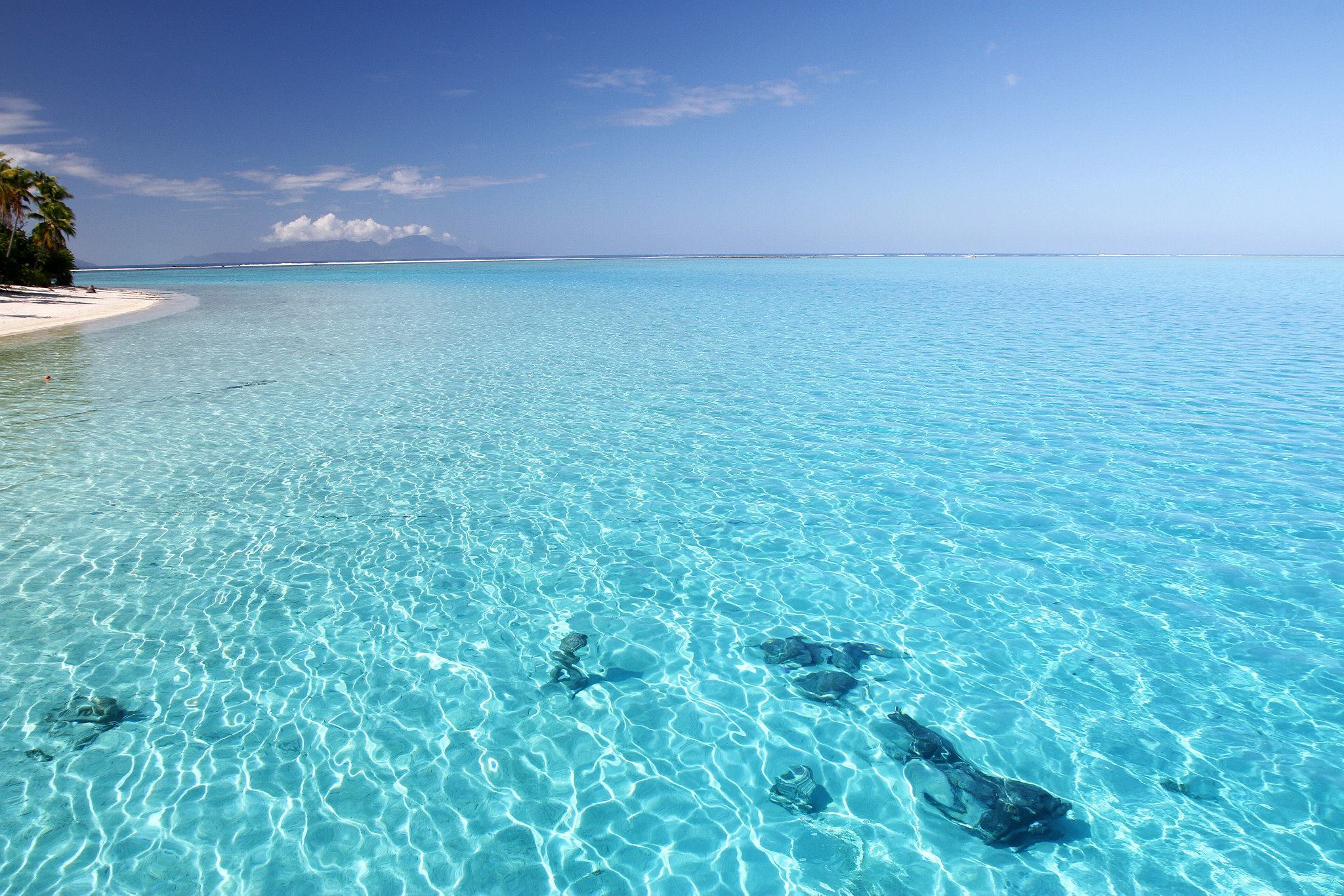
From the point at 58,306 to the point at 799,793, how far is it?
4800 centimetres

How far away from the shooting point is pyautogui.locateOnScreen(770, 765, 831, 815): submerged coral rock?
4.80m

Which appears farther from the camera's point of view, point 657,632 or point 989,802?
point 657,632

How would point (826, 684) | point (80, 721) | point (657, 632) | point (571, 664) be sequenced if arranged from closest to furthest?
point (80, 721) → point (826, 684) → point (571, 664) → point (657, 632)

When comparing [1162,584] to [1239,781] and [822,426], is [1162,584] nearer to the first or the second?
[1239,781]

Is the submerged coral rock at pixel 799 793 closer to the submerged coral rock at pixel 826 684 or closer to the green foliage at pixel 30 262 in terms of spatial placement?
the submerged coral rock at pixel 826 684

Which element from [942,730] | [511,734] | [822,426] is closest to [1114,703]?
[942,730]

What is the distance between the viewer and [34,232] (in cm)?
5362

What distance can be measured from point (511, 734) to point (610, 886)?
157cm

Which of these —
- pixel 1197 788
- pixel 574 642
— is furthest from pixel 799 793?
pixel 1197 788

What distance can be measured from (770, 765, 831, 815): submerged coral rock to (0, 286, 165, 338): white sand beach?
33132mm

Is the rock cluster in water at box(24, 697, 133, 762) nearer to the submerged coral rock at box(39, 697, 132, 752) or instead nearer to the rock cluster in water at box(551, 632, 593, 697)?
the submerged coral rock at box(39, 697, 132, 752)

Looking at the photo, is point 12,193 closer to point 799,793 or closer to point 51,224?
point 51,224

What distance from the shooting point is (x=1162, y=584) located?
740cm

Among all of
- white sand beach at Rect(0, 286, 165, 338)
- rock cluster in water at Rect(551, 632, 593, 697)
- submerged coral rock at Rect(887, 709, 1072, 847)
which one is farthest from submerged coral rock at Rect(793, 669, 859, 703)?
white sand beach at Rect(0, 286, 165, 338)
